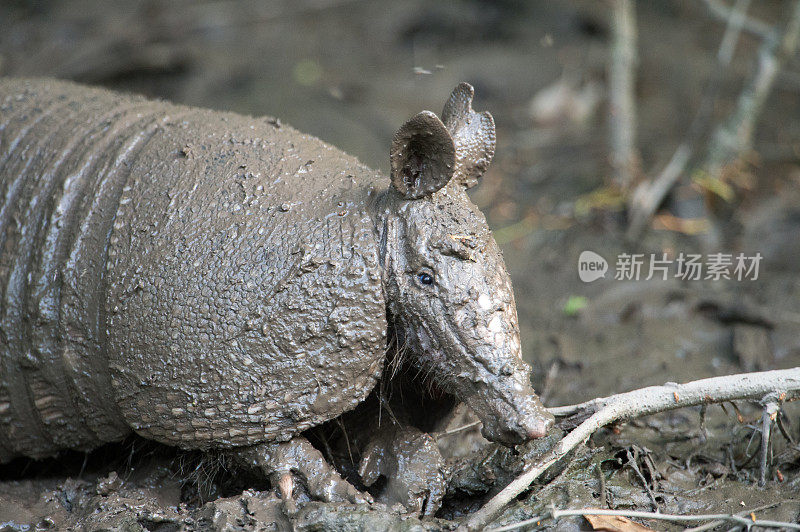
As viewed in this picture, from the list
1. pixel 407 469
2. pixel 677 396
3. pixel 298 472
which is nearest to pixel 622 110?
pixel 677 396

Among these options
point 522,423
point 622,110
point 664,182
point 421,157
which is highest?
point 622,110

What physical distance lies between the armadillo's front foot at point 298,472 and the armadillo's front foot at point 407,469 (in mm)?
166

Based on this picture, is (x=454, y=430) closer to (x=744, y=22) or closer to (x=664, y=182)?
(x=664, y=182)

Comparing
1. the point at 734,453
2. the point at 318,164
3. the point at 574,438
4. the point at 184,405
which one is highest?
the point at 318,164

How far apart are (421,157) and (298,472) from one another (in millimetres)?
1376

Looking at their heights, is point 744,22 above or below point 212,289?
above

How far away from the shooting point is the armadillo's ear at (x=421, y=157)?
2.91 m

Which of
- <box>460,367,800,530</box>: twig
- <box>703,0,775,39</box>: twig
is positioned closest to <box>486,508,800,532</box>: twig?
<box>460,367,800,530</box>: twig

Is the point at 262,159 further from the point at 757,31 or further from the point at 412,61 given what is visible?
the point at 412,61

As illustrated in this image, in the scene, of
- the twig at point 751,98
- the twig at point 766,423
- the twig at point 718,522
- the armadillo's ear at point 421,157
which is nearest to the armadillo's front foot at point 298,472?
the armadillo's ear at point 421,157

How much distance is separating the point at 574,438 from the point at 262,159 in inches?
70.7

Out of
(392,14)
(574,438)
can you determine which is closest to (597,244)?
(574,438)

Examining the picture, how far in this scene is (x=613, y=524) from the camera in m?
2.97

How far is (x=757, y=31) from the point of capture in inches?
230
